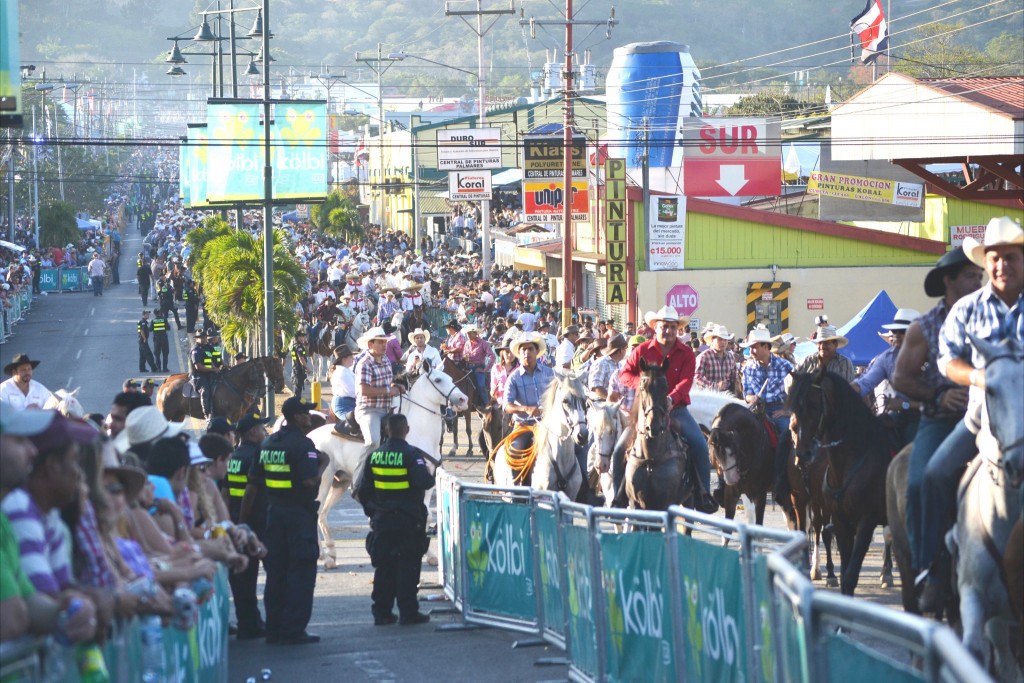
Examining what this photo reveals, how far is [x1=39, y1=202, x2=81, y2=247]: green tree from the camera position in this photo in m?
73.4

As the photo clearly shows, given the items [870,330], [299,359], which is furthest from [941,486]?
[299,359]

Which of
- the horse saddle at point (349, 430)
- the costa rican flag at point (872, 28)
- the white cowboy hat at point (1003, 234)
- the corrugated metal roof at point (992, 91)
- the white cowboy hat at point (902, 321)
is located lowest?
the horse saddle at point (349, 430)

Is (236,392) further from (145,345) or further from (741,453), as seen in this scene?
Answer: (145,345)

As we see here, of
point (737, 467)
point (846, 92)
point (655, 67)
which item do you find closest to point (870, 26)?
point (655, 67)

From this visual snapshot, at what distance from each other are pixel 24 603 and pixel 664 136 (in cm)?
5968

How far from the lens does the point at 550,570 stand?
1100cm

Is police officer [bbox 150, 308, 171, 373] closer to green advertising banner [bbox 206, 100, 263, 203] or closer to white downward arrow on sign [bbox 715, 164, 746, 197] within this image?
green advertising banner [bbox 206, 100, 263, 203]

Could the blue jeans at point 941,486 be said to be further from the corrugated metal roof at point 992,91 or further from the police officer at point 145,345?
the police officer at point 145,345

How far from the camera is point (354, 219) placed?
8794cm

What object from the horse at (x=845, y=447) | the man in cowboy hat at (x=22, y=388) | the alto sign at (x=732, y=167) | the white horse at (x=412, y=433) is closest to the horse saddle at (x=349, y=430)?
the white horse at (x=412, y=433)

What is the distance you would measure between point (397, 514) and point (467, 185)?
114 feet

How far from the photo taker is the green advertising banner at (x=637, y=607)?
8328 millimetres

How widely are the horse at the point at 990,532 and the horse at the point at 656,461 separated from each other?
533cm

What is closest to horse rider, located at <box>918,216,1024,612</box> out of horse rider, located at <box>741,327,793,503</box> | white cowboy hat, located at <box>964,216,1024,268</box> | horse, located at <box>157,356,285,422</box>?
white cowboy hat, located at <box>964,216,1024,268</box>
